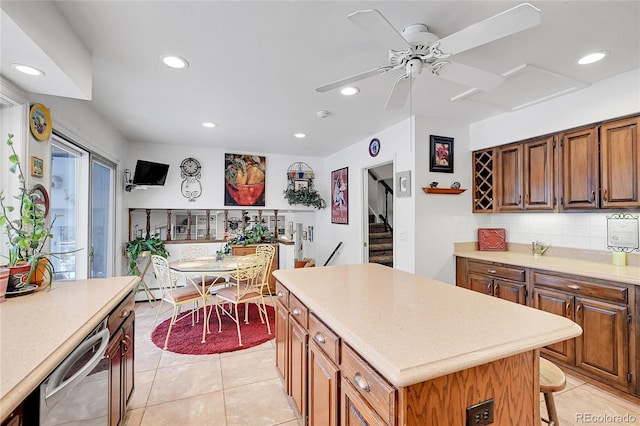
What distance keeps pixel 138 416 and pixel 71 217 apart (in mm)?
2108

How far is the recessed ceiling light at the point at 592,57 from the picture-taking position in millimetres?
2021

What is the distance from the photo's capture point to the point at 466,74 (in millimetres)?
1769

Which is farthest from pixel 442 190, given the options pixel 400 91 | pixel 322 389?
pixel 322 389

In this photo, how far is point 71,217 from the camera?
2.96 meters

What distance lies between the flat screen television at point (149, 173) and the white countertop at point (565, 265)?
14.1 feet

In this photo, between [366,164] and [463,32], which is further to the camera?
[366,164]

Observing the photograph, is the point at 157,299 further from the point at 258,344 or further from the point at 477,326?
the point at 477,326

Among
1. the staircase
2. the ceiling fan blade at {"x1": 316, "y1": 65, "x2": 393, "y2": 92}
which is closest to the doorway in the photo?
the staircase

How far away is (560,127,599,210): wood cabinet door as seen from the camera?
2.53 meters

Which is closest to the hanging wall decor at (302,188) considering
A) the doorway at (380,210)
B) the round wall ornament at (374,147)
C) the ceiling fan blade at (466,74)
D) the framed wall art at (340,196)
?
the framed wall art at (340,196)

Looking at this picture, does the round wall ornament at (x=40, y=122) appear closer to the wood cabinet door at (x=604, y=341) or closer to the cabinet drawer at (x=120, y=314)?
the cabinet drawer at (x=120, y=314)

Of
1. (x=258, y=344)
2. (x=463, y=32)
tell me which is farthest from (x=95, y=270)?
(x=463, y=32)

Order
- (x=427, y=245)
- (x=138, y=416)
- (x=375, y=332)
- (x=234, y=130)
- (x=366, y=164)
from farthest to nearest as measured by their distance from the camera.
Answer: (x=366, y=164) < (x=234, y=130) < (x=427, y=245) < (x=138, y=416) < (x=375, y=332)

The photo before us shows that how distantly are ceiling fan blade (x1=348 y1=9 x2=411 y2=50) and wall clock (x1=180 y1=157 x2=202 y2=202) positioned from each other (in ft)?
13.5
